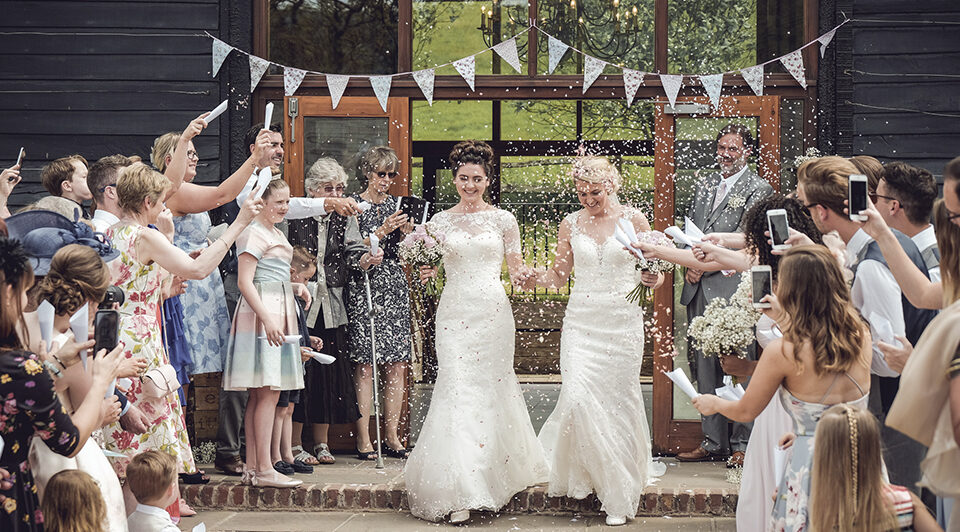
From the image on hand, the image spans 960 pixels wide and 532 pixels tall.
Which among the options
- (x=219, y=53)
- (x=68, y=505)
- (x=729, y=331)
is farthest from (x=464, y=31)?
(x=68, y=505)

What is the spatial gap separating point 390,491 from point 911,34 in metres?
4.31

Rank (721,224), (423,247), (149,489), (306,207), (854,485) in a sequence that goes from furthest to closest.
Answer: (721,224) → (306,207) → (423,247) → (149,489) → (854,485)

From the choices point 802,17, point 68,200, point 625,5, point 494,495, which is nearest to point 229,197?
point 68,200

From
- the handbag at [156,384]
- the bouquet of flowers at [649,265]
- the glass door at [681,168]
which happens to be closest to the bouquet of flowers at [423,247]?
the bouquet of flowers at [649,265]

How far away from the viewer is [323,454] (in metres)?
7.16

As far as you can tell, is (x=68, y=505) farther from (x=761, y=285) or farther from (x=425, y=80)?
(x=425, y=80)

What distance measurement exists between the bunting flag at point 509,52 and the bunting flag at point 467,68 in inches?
6.9

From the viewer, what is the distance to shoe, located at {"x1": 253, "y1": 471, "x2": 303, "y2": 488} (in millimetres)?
6301

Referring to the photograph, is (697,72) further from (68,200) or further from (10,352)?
(10,352)

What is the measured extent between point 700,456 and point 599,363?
1.43m

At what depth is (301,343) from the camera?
261 inches

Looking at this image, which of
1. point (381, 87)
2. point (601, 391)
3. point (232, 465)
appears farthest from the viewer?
point (381, 87)

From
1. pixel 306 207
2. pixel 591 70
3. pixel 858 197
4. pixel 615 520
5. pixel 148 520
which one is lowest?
pixel 615 520

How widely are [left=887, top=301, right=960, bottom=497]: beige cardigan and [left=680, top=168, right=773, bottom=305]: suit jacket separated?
402cm
